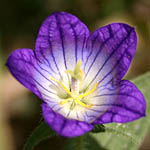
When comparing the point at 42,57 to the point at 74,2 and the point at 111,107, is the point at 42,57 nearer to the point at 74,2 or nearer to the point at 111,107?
the point at 111,107

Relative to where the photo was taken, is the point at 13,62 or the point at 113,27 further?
the point at 113,27

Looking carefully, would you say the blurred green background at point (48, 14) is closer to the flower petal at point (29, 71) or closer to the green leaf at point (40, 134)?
the flower petal at point (29, 71)

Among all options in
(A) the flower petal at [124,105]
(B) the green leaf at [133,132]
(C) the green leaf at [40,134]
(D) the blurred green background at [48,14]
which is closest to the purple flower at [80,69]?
(A) the flower petal at [124,105]

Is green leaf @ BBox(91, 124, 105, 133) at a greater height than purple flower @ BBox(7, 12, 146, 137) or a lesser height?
lesser

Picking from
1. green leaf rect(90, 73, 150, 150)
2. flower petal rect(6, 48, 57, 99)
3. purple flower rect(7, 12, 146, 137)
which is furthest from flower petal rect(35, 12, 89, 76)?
green leaf rect(90, 73, 150, 150)

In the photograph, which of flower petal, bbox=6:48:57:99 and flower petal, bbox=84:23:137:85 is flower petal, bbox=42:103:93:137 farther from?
flower petal, bbox=84:23:137:85

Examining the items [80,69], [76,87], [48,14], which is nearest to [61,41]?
[80,69]

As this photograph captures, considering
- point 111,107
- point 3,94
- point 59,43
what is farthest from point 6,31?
point 111,107
